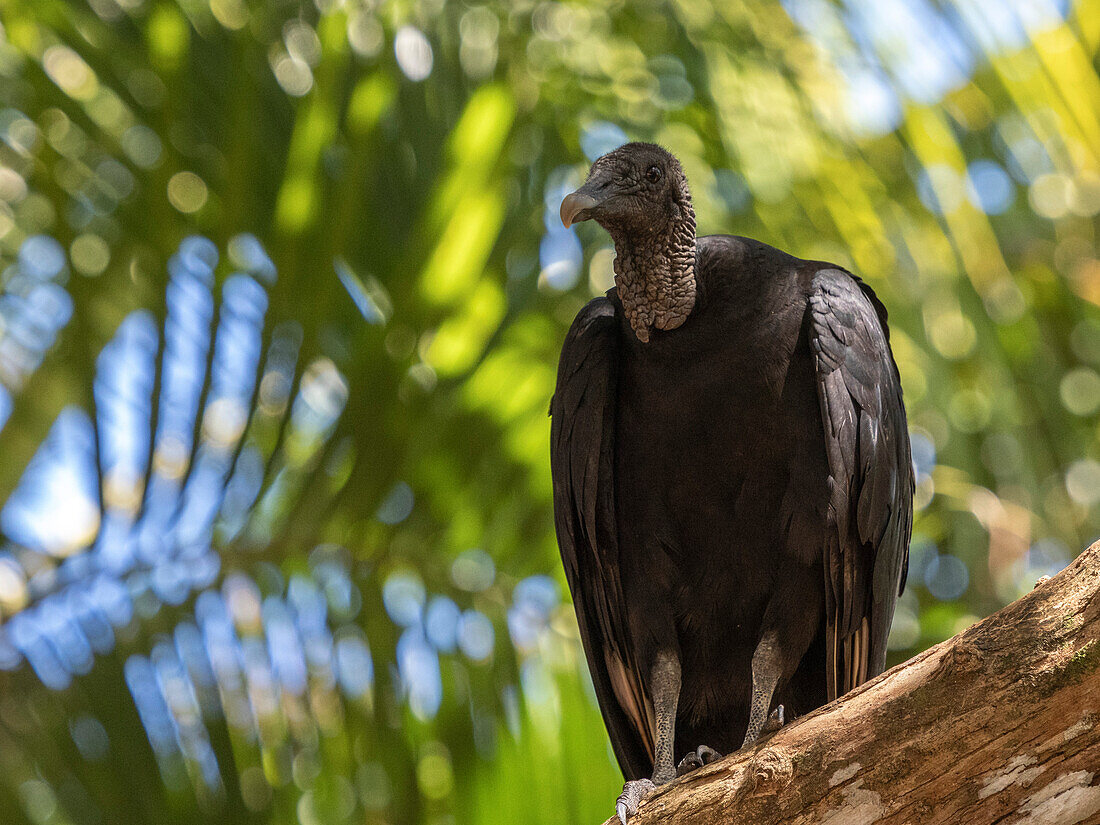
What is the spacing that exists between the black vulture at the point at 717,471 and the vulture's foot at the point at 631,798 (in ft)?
0.78

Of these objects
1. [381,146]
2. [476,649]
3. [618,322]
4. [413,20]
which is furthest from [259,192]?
[476,649]

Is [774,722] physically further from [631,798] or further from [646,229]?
[646,229]

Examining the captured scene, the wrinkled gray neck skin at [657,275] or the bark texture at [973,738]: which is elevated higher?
the wrinkled gray neck skin at [657,275]

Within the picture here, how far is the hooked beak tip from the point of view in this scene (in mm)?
2693

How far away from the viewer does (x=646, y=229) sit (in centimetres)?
289

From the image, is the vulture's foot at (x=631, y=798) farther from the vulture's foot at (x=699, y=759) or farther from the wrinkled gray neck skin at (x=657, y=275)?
the wrinkled gray neck skin at (x=657, y=275)

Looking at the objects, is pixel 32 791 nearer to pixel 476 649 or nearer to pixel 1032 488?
pixel 476 649

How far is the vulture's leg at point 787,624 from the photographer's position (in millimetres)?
2781

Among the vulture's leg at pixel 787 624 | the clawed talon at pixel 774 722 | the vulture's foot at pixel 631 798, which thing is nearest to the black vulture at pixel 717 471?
the vulture's leg at pixel 787 624

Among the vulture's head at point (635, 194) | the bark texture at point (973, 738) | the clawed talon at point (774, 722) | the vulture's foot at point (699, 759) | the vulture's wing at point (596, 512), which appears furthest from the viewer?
the vulture's wing at point (596, 512)

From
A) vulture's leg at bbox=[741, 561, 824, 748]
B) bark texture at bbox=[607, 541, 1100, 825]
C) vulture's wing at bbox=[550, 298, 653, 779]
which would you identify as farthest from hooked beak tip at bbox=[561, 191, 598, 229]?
bark texture at bbox=[607, 541, 1100, 825]

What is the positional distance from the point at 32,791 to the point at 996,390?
2.50 meters

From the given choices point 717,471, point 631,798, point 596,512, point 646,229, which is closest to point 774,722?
point 631,798

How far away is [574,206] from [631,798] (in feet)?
4.81
